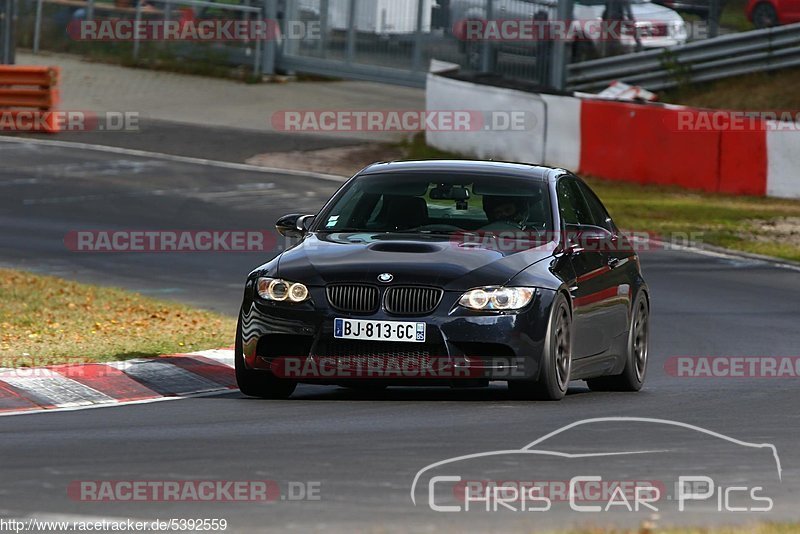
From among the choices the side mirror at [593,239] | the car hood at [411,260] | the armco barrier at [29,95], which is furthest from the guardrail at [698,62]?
the car hood at [411,260]

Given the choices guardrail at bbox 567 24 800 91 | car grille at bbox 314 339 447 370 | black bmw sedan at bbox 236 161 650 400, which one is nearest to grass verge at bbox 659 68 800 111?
guardrail at bbox 567 24 800 91

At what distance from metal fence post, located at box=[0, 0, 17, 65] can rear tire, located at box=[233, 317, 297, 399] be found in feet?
85.1

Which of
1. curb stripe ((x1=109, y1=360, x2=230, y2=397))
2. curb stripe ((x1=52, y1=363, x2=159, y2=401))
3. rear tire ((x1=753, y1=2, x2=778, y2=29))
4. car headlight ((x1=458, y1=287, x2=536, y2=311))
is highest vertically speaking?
rear tire ((x1=753, y1=2, x2=778, y2=29))

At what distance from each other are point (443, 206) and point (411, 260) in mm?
991

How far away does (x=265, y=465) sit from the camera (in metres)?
7.20

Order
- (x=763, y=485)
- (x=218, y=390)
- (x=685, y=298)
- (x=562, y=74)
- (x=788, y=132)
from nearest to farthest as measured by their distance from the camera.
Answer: (x=763, y=485) < (x=218, y=390) < (x=685, y=298) < (x=788, y=132) < (x=562, y=74)

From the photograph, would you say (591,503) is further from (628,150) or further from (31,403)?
(628,150)

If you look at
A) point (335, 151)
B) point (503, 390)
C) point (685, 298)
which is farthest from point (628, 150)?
point (503, 390)

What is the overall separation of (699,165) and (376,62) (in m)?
12.3

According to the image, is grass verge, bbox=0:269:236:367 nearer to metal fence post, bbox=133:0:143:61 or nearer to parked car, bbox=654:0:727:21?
parked car, bbox=654:0:727:21

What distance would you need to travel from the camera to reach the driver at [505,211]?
10.3m

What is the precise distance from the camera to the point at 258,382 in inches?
387

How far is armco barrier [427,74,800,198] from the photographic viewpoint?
24906 mm

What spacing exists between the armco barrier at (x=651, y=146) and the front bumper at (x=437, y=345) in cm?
1598
